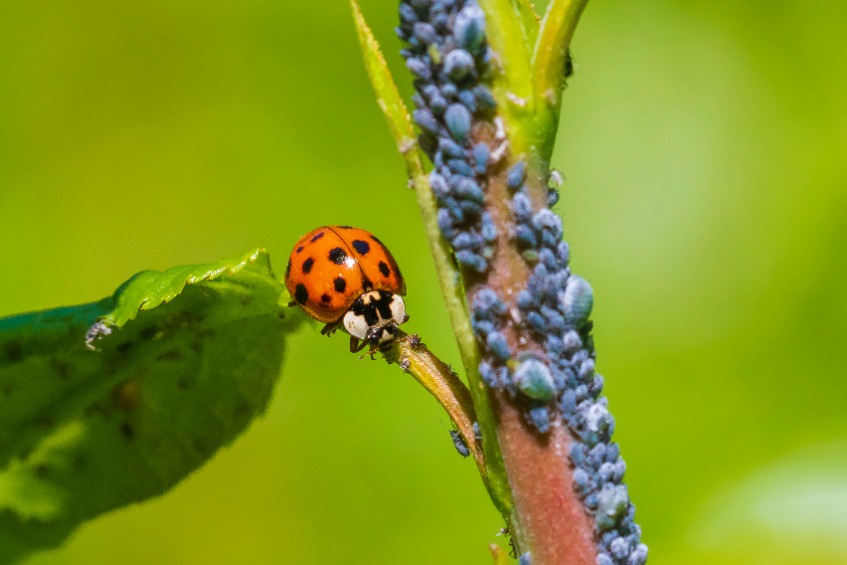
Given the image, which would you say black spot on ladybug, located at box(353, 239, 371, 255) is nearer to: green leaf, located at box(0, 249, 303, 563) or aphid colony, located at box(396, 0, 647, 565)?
green leaf, located at box(0, 249, 303, 563)

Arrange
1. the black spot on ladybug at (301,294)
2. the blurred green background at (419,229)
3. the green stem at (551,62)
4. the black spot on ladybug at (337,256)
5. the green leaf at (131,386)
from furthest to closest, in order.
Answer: the blurred green background at (419,229) < the black spot on ladybug at (337,256) < the black spot on ladybug at (301,294) < the green leaf at (131,386) < the green stem at (551,62)

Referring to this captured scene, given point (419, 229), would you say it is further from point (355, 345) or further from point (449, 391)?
point (449, 391)

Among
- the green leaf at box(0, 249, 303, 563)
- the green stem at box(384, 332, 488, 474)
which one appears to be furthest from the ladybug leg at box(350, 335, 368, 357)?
the green stem at box(384, 332, 488, 474)

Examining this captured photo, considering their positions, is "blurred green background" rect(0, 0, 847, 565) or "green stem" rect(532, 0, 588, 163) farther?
"blurred green background" rect(0, 0, 847, 565)

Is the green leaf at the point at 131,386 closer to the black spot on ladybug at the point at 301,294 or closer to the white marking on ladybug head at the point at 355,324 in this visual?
the black spot on ladybug at the point at 301,294

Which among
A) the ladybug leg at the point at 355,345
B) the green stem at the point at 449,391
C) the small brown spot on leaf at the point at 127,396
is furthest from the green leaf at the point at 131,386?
the ladybug leg at the point at 355,345

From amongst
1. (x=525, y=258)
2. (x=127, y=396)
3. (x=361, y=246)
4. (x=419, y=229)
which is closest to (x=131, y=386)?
(x=127, y=396)

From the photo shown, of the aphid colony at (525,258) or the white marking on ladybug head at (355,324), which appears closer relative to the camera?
the aphid colony at (525,258)
